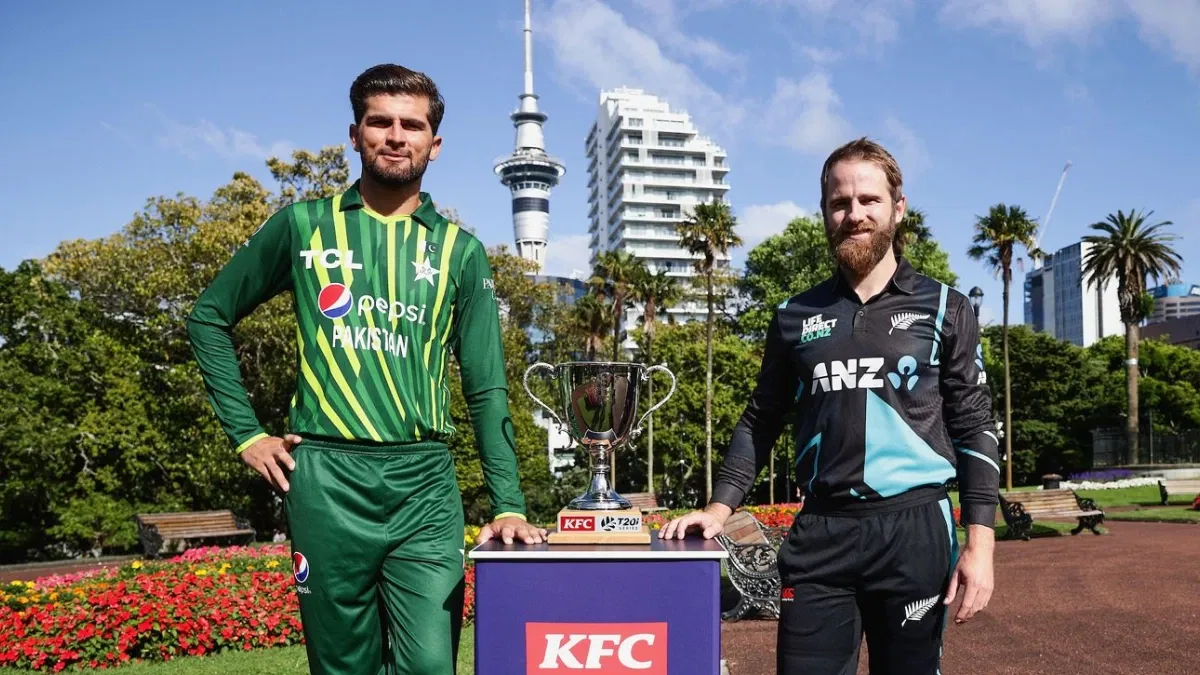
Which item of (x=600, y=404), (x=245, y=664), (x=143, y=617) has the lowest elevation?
(x=245, y=664)

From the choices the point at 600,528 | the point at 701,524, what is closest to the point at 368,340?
the point at 600,528

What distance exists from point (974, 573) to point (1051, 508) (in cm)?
1983

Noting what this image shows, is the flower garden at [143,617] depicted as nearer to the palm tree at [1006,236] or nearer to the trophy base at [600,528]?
the trophy base at [600,528]

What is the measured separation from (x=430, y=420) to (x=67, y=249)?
108 ft

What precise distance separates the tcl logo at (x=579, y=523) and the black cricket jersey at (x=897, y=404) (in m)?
0.73

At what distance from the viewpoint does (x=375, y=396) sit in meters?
3.16

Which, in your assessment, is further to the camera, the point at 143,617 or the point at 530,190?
the point at 530,190

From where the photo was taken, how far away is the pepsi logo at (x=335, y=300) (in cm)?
322

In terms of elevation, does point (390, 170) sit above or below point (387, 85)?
below

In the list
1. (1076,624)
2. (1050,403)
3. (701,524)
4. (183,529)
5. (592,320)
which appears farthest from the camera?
(1050,403)

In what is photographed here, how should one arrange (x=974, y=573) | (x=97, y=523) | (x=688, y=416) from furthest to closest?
(x=688, y=416)
(x=97, y=523)
(x=974, y=573)

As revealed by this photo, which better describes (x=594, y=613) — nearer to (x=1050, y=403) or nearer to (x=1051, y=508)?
(x=1051, y=508)

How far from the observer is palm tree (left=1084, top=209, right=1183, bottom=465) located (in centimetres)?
4453

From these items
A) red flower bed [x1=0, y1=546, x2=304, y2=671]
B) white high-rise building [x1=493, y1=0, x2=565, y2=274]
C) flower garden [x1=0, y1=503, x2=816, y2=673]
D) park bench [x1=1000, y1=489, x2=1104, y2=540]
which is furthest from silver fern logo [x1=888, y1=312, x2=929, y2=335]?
white high-rise building [x1=493, y1=0, x2=565, y2=274]
